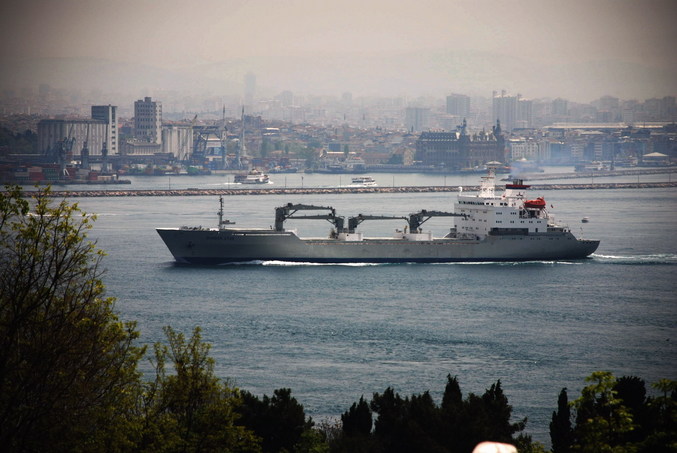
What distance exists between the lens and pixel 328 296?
2739 centimetres

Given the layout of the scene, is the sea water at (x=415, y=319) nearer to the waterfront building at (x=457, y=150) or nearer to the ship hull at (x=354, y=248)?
the ship hull at (x=354, y=248)

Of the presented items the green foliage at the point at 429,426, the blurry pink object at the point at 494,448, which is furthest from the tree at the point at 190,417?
the blurry pink object at the point at 494,448

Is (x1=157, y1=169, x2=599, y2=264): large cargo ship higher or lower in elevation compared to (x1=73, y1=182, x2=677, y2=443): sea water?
higher

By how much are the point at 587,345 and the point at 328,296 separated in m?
7.73

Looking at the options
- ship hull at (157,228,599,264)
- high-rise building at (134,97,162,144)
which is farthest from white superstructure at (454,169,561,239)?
high-rise building at (134,97,162,144)

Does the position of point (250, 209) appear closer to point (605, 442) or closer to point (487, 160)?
point (605, 442)

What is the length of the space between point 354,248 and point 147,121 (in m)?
97.4

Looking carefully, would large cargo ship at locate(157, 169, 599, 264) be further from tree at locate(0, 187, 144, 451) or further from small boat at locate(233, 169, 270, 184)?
small boat at locate(233, 169, 270, 184)

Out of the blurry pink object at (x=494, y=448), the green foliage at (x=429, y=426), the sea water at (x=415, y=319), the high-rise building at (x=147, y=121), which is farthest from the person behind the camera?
the high-rise building at (x=147, y=121)

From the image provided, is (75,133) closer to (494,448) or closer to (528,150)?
(528,150)

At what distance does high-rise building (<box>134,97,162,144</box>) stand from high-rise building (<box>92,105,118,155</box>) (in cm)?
508

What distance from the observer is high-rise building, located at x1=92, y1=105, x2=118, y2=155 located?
11825cm

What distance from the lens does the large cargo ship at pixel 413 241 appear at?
3312cm

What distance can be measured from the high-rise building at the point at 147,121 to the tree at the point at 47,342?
392ft
